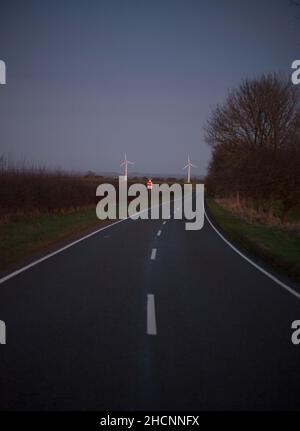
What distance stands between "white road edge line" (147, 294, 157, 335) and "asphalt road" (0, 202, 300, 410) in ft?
0.08

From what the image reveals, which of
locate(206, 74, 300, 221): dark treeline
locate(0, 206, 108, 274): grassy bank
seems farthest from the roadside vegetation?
locate(0, 206, 108, 274): grassy bank

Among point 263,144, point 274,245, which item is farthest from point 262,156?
point 274,245

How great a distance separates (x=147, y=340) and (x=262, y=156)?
23.5 metres

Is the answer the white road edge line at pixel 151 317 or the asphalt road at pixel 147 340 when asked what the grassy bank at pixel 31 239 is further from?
the white road edge line at pixel 151 317

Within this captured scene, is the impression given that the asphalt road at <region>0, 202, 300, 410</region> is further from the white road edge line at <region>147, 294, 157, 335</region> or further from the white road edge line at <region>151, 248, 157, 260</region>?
the white road edge line at <region>151, 248, 157, 260</region>

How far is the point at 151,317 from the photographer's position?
680 cm

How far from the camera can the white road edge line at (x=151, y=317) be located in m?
6.13

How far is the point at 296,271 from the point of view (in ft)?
34.7

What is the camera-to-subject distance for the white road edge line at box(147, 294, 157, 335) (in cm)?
613

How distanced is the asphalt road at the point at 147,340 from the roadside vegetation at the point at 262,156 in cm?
1043

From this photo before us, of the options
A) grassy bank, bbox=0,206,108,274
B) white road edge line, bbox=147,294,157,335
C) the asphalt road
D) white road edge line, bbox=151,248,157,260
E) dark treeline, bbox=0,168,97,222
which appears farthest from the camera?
dark treeline, bbox=0,168,97,222

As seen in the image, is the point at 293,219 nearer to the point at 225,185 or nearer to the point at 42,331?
the point at 225,185

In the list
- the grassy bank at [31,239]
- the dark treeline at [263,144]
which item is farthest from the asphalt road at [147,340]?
the dark treeline at [263,144]
